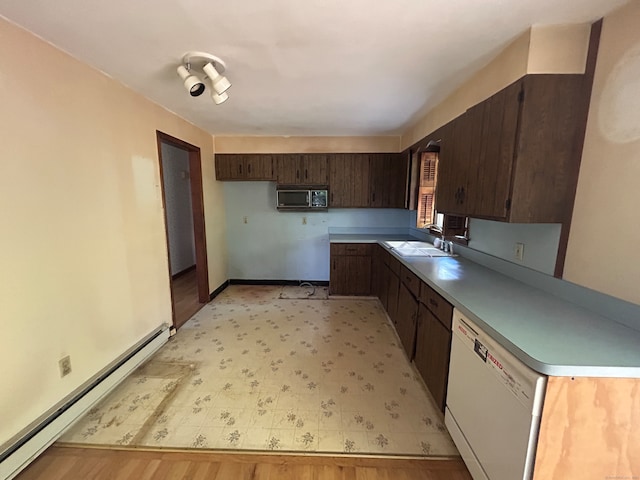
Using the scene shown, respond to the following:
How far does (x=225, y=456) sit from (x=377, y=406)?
41.4 inches

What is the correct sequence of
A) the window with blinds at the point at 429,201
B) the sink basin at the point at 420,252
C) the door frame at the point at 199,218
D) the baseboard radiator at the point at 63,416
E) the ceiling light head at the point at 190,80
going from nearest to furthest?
the baseboard radiator at the point at 63,416 < the ceiling light head at the point at 190,80 < the sink basin at the point at 420,252 < the window with blinds at the point at 429,201 < the door frame at the point at 199,218

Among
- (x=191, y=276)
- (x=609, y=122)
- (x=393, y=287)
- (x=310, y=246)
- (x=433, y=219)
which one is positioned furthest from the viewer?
(x=191, y=276)

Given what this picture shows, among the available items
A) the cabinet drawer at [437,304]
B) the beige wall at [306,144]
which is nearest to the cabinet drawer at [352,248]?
the beige wall at [306,144]

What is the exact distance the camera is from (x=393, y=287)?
3.03m

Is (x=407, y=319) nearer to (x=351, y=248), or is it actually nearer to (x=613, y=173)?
(x=351, y=248)

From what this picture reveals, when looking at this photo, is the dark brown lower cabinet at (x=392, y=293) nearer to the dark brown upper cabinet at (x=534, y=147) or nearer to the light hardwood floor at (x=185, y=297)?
the dark brown upper cabinet at (x=534, y=147)

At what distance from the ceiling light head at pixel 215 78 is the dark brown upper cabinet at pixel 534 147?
176cm

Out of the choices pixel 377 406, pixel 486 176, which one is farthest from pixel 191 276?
pixel 486 176

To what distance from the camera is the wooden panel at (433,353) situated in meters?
1.72

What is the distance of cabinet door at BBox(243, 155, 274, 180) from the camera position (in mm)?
4090

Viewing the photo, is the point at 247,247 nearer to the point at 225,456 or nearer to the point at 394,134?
the point at 394,134

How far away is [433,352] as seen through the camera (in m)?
1.89

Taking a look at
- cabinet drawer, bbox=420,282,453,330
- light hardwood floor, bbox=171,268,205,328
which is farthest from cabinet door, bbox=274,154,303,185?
cabinet drawer, bbox=420,282,453,330

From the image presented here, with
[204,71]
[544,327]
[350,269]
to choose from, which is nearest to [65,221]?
[204,71]
